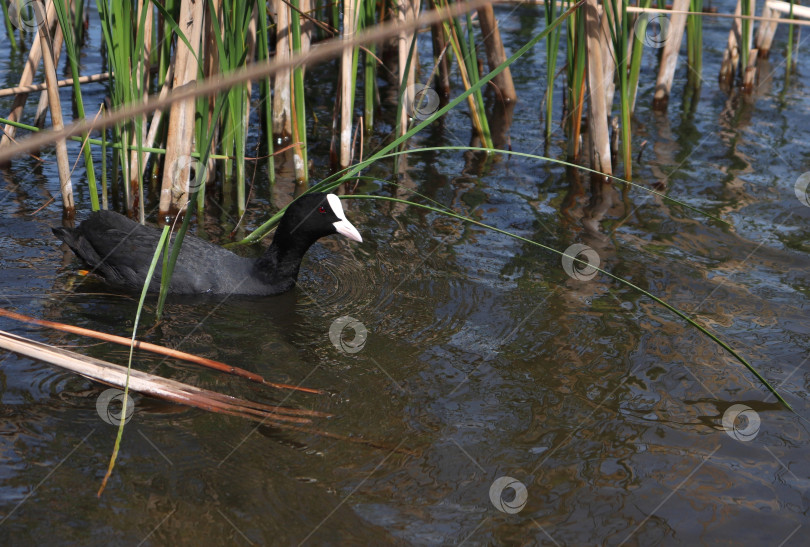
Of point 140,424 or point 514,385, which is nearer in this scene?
point 140,424

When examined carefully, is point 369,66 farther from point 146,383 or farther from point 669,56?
point 146,383

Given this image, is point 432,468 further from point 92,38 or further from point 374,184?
point 92,38

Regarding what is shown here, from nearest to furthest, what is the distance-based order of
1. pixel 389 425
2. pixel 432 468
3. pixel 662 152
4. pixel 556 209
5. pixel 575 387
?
pixel 432 468, pixel 389 425, pixel 575 387, pixel 556 209, pixel 662 152

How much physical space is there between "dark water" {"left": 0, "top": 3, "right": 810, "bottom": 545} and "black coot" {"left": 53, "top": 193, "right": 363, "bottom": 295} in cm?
13

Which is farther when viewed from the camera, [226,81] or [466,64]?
[466,64]

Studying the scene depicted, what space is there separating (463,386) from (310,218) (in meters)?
1.38

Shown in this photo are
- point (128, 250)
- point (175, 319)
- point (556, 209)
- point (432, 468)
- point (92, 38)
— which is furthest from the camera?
point (92, 38)

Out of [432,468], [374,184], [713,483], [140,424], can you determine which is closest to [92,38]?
[374,184]

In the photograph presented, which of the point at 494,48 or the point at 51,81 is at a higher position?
the point at 51,81

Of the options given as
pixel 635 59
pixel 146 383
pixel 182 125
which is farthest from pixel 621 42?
pixel 146 383

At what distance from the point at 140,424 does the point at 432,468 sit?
112 centimetres

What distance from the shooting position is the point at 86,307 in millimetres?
4105

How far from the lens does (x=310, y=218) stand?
4.41 m

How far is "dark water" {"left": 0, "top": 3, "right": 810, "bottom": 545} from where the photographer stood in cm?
278
